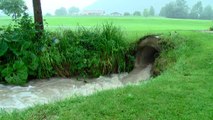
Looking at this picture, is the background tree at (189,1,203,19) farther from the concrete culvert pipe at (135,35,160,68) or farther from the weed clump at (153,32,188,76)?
the weed clump at (153,32,188,76)

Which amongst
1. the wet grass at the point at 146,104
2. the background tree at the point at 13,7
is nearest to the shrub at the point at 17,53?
the background tree at the point at 13,7

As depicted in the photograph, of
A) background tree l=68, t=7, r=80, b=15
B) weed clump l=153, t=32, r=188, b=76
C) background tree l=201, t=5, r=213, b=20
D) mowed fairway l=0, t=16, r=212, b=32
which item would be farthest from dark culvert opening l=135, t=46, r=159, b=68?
background tree l=68, t=7, r=80, b=15

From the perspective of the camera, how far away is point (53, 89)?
652cm

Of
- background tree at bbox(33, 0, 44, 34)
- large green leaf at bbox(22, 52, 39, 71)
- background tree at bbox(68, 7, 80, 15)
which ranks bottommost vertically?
large green leaf at bbox(22, 52, 39, 71)

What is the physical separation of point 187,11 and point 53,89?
15.4 m

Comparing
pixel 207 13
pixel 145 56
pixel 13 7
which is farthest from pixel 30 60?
pixel 207 13

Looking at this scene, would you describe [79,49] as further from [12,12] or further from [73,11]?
[73,11]

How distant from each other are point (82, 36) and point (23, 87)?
176 cm

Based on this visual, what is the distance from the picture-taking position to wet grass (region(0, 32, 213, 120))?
376 cm

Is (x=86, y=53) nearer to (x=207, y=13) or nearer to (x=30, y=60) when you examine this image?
(x=30, y=60)

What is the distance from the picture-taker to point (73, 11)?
80.6 feet

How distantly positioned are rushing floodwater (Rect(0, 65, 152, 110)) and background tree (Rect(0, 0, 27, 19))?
1.79m

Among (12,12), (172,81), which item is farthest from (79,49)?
(172,81)

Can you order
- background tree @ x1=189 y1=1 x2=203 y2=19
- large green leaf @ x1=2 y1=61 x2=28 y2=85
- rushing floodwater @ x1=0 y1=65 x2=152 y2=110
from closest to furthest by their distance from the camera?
rushing floodwater @ x1=0 y1=65 x2=152 y2=110
large green leaf @ x1=2 y1=61 x2=28 y2=85
background tree @ x1=189 y1=1 x2=203 y2=19
